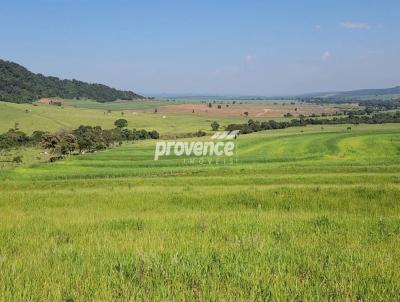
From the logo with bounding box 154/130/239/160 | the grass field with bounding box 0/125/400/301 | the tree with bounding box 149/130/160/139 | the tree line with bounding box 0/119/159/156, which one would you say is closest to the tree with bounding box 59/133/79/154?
the tree line with bounding box 0/119/159/156

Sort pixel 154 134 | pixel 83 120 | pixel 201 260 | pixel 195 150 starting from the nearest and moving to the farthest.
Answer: pixel 201 260 → pixel 195 150 → pixel 154 134 → pixel 83 120

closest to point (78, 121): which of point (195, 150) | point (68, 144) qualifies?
point (68, 144)

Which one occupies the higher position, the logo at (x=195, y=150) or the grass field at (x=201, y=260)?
the grass field at (x=201, y=260)

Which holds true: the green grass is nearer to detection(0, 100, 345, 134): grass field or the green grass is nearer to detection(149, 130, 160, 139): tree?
detection(0, 100, 345, 134): grass field

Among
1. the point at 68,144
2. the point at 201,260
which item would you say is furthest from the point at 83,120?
the point at 201,260

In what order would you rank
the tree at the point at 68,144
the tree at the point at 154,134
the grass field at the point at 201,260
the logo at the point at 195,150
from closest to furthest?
the grass field at the point at 201,260, the logo at the point at 195,150, the tree at the point at 68,144, the tree at the point at 154,134

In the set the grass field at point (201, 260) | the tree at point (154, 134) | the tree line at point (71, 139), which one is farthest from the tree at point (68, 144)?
the grass field at point (201, 260)

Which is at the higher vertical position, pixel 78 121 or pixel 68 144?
pixel 78 121

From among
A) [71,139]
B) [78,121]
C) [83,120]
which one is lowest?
[71,139]

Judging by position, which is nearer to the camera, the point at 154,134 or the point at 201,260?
the point at 201,260

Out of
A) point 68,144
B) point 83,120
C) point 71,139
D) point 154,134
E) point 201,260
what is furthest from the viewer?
point 83,120

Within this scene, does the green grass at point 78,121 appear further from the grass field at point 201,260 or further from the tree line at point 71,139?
the grass field at point 201,260

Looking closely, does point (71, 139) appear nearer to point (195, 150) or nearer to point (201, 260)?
point (195, 150)

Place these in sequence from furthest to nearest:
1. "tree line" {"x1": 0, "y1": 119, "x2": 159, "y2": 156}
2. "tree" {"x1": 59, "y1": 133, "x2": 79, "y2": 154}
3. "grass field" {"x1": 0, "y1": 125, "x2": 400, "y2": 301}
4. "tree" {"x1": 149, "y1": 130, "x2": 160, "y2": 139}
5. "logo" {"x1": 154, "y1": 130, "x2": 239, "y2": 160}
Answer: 1. "tree" {"x1": 149, "y1": 130, "x2": 160, "y2": 139}
2. "tree line" {"x1": 0, "y1": 119, "x2": 159, "y2": 156}
3. "tree" {"x1": 59, "y1": 133, "x2": 79, "y2": 154}
4. "logo" {"x1": 154, "y1": 130, "x2": 239, "y2": 160}
5. "grass field" {"x1": 0, "y1": 125, "x2": 400, "y2": 301}
